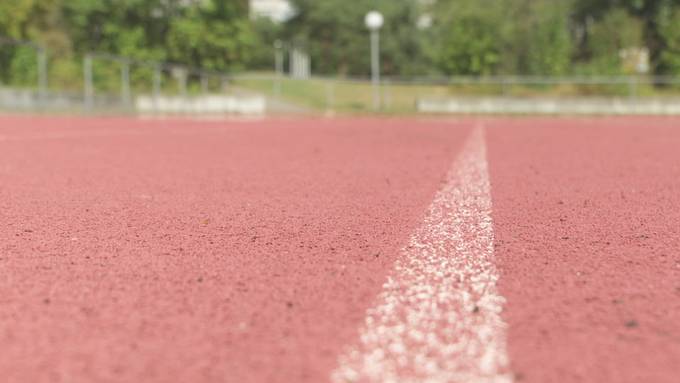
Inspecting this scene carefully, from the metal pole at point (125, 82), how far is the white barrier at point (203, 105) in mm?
579

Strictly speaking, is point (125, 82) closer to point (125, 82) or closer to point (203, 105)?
point (125, 82)

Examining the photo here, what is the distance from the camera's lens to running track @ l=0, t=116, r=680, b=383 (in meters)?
1.38

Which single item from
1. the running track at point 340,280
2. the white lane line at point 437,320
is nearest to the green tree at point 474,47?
the running track at point 340,280

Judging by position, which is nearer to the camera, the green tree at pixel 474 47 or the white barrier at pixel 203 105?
the white barrier at pixel 203 105

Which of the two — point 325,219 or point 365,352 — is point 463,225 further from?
point 365,352

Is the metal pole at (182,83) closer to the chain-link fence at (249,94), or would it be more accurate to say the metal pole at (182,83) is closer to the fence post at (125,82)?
the chain-link fence at (249,94)

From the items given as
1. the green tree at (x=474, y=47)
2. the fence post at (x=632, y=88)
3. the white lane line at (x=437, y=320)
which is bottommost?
the white lane line at (x=437, y=320)

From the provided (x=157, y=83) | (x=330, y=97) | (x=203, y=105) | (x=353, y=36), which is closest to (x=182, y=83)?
(x=157, y=83)

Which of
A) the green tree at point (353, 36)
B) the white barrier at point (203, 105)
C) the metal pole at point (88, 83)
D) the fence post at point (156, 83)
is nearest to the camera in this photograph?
the metal pole at point (88, 83)

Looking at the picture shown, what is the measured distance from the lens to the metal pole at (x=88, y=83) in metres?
19.8

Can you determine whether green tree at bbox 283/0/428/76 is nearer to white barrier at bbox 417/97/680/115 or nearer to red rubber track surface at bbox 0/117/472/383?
white barrier at bbox 417/97/680/115

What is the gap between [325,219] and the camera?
10.5ft

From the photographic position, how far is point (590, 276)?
6.82 ft

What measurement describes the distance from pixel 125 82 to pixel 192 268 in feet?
64.9
